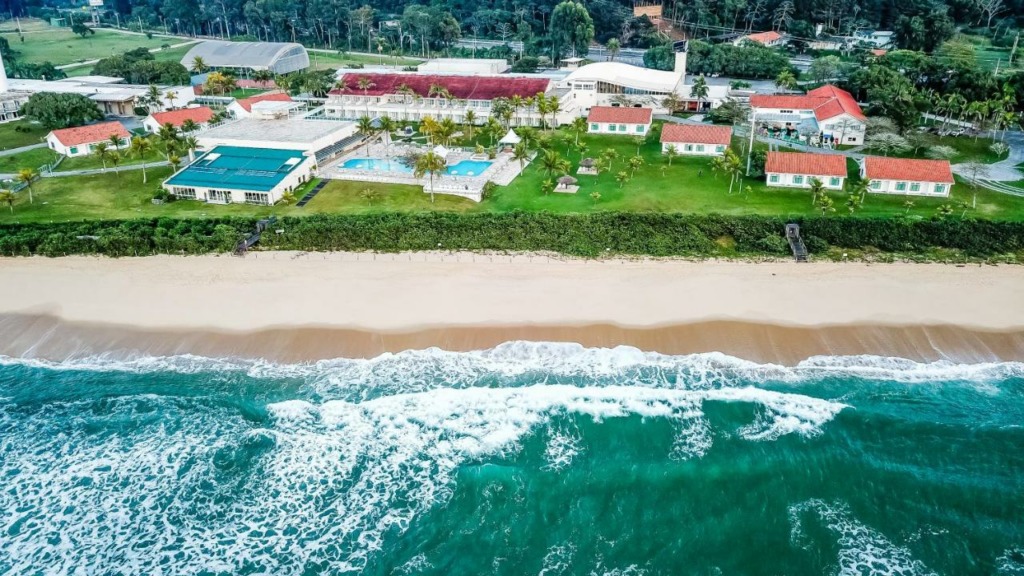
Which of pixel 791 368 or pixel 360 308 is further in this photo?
pixel 360 308

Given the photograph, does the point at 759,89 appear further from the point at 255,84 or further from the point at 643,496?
the point at 643,496

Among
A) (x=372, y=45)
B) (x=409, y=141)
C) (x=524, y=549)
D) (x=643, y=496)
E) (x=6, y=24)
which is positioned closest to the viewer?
(x=524, y=549)

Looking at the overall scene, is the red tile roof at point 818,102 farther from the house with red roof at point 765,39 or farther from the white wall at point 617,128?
the house with red roof at point 765,39

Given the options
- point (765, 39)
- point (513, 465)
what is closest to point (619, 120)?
point (513, 465)

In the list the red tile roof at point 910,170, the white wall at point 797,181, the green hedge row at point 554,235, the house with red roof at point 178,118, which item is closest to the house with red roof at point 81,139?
the house with red roof at point 178,118

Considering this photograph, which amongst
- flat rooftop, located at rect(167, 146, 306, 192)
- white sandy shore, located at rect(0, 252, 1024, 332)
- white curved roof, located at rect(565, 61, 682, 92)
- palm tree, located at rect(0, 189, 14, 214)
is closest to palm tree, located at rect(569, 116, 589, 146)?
white curved roof, located at rect(565, 61, 682, 92)

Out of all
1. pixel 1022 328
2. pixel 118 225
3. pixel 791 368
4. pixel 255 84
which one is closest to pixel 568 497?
pixel 791 368

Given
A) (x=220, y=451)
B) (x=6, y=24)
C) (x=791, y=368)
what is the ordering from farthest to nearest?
(x=6, y=24) < (x=791, y=368) < (x=220, y=451)
